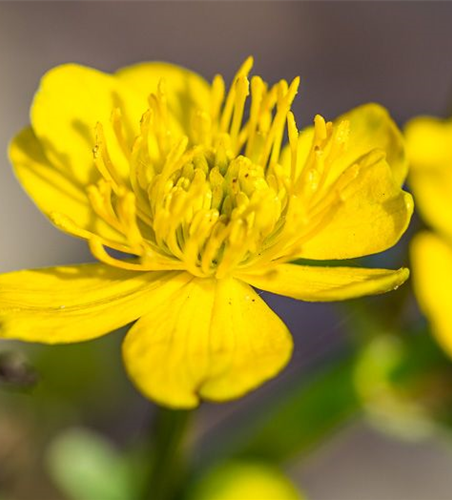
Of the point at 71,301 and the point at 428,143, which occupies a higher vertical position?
the point at 428,143

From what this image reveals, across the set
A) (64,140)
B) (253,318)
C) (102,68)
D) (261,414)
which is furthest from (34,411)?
(102,68)

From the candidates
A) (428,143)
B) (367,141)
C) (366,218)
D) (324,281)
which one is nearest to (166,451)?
(324,281)

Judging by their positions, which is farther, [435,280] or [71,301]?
[435,280]

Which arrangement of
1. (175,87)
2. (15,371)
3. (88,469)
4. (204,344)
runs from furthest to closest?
(88,469) < (175,87) < (15,371) < (204,344)

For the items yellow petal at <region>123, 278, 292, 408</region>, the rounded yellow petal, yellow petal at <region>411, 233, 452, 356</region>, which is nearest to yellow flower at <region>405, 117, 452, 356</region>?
yellow petal at <region>411, 233, 452, 356</region>

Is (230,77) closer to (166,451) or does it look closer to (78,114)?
(78,114)

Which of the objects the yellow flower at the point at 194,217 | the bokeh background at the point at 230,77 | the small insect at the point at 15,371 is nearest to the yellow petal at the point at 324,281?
the yellow flower at the point at 194,217

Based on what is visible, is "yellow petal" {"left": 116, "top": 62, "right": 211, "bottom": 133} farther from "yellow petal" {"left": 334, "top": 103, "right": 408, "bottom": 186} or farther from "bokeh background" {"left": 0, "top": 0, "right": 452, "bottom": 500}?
"bokeh background" {"left": 0, "top": 0, "right": 452, "bottom": 500}
